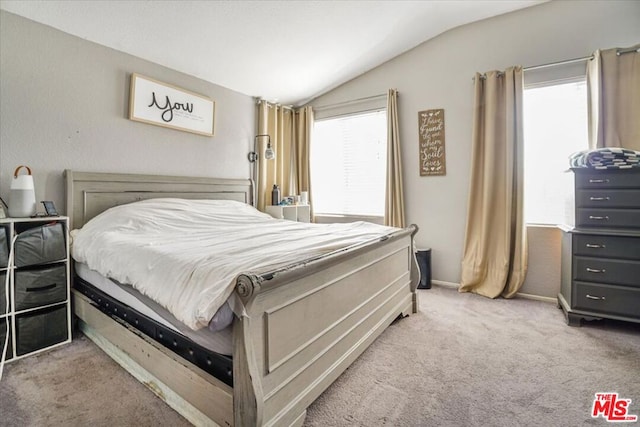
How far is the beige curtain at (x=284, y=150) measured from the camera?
13.3 ft

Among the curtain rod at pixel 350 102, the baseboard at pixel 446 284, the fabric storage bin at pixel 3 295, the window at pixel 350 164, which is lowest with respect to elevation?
the baseboard at pixel 446 284

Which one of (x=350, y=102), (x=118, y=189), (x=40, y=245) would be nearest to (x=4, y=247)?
(x=40, y=245)

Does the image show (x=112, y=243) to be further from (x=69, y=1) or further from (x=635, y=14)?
(x=635, y=14)

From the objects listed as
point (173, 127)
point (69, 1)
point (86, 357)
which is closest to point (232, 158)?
point (173, 127)

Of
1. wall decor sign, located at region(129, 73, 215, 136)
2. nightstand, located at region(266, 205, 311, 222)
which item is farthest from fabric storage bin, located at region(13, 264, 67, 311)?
nightstand, located at region(266, 205, 311, 222)

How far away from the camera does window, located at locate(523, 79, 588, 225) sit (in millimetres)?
2902

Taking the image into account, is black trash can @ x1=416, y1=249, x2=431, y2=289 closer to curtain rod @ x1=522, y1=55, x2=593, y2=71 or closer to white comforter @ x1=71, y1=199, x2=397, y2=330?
white comforter @ x1=71, y1=199, x2=397, y2=330

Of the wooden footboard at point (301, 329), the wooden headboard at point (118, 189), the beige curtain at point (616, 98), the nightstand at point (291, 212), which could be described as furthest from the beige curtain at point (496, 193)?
the wooden headboard at point (118, 189)

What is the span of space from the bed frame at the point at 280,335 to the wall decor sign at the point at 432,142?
1414 mm

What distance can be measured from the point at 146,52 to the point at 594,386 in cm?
400

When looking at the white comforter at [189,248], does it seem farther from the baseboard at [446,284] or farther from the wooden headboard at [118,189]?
the baseboard at [446,284]

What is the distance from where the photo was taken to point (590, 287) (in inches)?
91.0

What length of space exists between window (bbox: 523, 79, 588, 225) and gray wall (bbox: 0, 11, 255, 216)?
3502mm

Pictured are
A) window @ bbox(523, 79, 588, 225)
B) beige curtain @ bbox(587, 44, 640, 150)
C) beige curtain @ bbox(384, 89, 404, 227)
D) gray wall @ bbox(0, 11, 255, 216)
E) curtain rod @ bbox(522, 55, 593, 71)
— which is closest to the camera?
gray wall @ bbox(0, 11, 255, 216)
